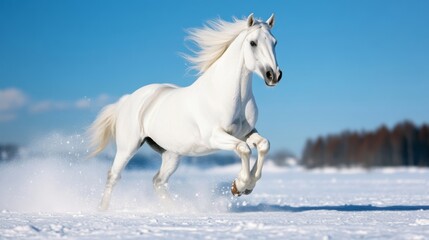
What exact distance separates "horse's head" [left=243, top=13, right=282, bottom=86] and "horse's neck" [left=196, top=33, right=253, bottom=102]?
0.14 meters

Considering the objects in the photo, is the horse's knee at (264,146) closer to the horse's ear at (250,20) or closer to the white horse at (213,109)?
the white horse at (213,109)

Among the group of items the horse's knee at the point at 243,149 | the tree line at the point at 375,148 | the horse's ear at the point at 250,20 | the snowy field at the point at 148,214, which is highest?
the tree line at the point at 375,148

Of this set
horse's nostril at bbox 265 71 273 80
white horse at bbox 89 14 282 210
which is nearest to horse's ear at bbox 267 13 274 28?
white horse at bbox 89 14 282 210

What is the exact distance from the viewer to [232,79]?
733 centimetres

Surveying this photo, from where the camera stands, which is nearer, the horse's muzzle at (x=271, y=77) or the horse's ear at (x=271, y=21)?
the horse's muzzle at (x=271, y=77)

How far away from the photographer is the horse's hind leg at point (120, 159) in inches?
343

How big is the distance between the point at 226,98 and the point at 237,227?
7.69 feet

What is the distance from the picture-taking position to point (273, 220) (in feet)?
20.4

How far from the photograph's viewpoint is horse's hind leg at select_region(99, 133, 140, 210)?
872cm

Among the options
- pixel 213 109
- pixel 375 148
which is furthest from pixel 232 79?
pixel 375 148

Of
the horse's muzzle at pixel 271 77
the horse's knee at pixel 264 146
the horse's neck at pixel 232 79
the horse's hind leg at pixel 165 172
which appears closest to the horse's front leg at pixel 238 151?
the horse's knee at pixel 264 146

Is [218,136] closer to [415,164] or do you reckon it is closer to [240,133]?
[240,133]

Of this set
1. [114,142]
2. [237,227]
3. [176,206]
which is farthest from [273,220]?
[114,142]

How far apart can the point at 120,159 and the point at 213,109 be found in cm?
219
